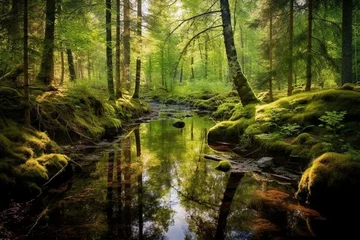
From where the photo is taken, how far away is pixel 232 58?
40.7 feet

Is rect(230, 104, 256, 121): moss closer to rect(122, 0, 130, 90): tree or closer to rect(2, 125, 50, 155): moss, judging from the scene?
rect(2, 125, 50, 155): moss

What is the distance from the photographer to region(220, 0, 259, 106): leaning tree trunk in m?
12.3

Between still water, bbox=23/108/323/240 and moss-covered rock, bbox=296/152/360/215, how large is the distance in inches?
14.3

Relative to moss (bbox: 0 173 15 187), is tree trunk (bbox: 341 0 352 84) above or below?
above

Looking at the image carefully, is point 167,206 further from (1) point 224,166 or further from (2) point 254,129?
(2) point 254,129

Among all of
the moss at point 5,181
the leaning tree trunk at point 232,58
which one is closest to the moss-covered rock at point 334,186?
the moss at point 5,181

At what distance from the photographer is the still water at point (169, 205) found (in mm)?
4602

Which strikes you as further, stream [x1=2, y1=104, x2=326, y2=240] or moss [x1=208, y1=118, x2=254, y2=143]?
moss [x1=208, y1=118, x2=254, y2=143]

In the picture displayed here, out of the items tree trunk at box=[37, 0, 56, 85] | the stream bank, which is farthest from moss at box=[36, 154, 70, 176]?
tree trunk at box=[37, 0, 56, 85]

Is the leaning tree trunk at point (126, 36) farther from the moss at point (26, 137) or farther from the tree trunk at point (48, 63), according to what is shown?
the moss at point (26, 137)

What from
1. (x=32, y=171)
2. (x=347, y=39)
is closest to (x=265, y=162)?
(x=32, y=171)

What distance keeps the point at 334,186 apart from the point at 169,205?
305 centimetres

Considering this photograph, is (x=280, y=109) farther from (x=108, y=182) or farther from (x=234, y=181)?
(x=108, y=182)

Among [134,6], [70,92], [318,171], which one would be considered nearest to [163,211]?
[318,171]
